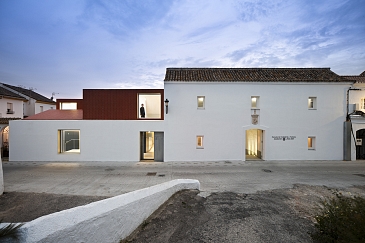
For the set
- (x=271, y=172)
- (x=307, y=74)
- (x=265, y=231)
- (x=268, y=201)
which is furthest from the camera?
(x=307, y=74)

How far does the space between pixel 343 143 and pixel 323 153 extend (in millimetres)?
1848

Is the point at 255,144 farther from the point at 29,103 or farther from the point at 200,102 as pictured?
the point at 29,103

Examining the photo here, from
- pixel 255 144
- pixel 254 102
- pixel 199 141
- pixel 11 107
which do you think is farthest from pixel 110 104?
pixel 11 107

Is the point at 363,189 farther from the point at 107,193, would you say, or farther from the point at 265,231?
Result: the point at 107,193

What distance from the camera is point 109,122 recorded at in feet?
46.3

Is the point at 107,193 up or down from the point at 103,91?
down

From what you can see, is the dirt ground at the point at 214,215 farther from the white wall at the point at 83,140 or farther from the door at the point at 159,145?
the door at the point at 159,145

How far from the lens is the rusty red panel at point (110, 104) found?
1434 centimetres

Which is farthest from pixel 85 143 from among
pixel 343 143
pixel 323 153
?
pixel 343 143

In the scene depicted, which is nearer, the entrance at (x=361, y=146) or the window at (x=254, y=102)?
the window at (x=254, y=102)

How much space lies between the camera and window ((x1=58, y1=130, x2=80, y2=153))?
48.1 ft

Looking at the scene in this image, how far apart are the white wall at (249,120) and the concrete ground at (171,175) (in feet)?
3.28

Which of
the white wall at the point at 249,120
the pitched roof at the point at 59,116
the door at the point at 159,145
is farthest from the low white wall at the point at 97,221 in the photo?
the pitched roof at the point at 59,116

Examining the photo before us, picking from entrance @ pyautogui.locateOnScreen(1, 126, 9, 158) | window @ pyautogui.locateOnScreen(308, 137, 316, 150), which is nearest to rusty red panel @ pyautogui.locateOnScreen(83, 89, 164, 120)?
entrance @ pyautogui.locateOnScreen(1, 126, 9, 158)
